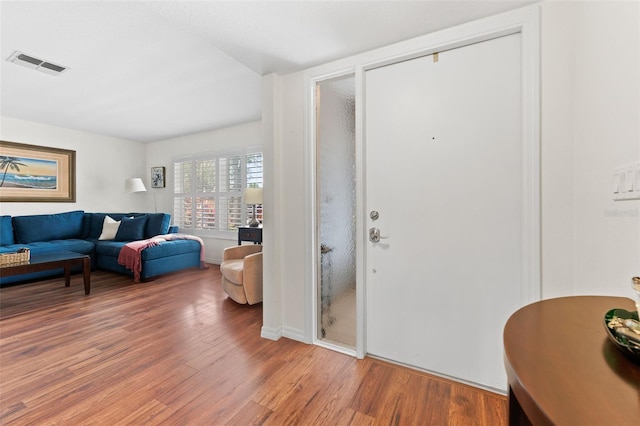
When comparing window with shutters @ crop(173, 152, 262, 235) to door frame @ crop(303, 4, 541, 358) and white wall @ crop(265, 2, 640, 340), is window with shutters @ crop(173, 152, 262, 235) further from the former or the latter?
white wall @ crop(265, 2, 640, 340)

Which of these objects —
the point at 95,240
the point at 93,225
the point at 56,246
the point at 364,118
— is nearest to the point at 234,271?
the point at 364,118

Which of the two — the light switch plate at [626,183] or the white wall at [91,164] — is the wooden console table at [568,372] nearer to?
the light switch plate at [626,183]

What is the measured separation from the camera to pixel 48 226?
420 centimetres

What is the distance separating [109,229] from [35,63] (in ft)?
8.57

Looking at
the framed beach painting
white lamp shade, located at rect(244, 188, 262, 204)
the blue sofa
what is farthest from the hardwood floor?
the framed beach painting

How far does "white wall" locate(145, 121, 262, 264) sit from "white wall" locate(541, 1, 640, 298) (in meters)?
3.71

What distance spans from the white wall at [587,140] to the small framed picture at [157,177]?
16.0 feet

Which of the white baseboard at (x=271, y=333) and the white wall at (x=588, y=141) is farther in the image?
the white baseboard at (x=271, y=333)

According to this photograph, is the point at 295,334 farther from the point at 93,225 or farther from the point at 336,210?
the point at 93,225

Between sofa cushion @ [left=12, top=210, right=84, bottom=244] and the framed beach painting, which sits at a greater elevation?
the framed beach painting

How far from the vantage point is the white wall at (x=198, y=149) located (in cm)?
458

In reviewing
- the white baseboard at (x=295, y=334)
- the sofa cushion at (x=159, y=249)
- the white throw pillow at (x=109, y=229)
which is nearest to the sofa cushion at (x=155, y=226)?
the sofa cushion at (x=159, y=249)

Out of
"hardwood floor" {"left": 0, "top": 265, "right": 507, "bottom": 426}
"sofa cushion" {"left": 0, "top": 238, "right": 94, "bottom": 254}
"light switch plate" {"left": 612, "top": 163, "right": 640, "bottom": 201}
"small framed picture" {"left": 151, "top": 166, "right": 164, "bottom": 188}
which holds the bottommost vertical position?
"hardwood floor" {"left": 0, "top": 265, "right": 507, "bottom": 426}

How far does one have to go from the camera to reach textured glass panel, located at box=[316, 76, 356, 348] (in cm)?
206
